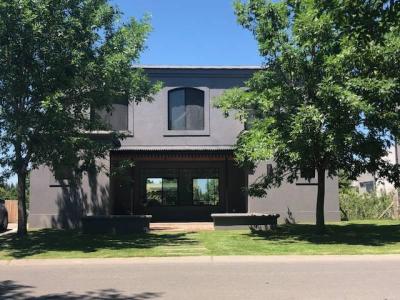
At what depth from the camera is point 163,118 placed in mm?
26625

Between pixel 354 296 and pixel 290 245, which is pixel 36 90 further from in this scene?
pixel 354 296

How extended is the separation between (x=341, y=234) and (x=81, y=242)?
8.85 meters

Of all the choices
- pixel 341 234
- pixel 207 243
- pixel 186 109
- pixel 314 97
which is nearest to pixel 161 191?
pixel 186 109

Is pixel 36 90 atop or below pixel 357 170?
atop

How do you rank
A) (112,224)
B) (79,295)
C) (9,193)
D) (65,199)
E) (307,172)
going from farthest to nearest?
(9,193) → (65,199) → (112,224) → (307,172) → (79,295)

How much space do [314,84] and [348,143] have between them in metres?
2.21

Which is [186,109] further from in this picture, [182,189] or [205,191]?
[205,191]

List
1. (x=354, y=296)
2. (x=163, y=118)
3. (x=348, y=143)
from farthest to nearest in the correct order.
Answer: (x=163, y=118) < (x=348, y=143) < (x=354, y=296)

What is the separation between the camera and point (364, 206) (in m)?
28.1

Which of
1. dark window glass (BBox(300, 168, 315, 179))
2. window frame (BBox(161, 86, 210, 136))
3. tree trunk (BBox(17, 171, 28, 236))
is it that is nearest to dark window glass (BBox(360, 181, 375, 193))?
window frame (BBox(161, 86, 210, 136))

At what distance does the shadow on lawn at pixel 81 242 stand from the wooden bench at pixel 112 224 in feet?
1.63

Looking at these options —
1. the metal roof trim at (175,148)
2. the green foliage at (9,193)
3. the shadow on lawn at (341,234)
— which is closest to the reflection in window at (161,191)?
the metal roof trim at (175,148)

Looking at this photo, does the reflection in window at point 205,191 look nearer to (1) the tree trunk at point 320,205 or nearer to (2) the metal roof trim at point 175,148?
(2) the metal roof trim at point 175,148

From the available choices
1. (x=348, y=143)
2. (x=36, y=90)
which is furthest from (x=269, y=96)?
(x=36, y=90)
